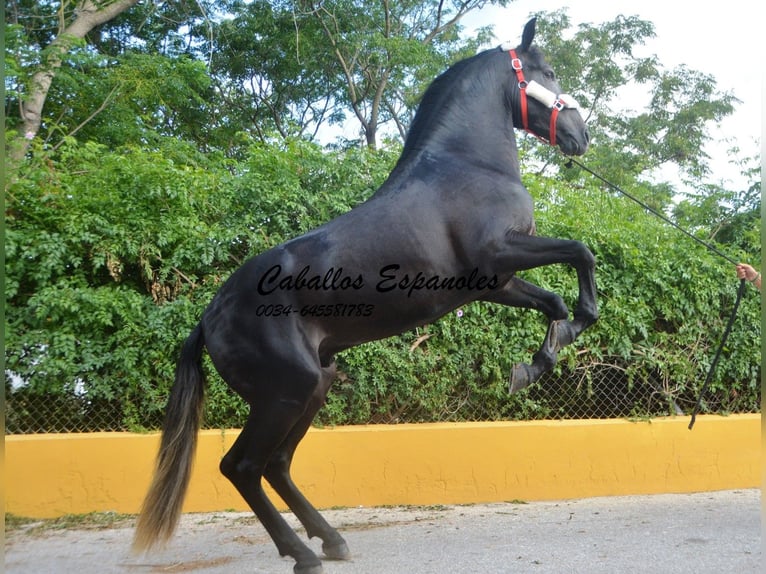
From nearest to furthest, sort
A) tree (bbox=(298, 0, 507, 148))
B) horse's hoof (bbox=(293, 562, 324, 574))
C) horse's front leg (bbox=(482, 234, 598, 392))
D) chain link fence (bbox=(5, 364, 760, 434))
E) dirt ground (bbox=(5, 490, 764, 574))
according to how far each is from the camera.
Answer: horse's front leg (bbox=(482, 234, 598, 392))
horse's hoof (bbox=(293, 562, 324, 574))
dirt ground (bbox=(5, 490, 764, 574))
chain link fence (bbox=(5, 364, 760, 434))
tree (bbox=(298, 0, 507, 148))

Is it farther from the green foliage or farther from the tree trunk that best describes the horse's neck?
the tree trunk

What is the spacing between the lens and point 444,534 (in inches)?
169

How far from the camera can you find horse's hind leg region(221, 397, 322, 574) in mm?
3096

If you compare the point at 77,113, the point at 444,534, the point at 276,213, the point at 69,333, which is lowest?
the point at 444,534

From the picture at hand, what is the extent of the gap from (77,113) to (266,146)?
681cm

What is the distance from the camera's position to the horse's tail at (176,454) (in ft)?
10.5

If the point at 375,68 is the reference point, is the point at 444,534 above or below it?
below

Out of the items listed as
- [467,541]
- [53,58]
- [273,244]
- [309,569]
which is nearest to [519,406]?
[467,541]

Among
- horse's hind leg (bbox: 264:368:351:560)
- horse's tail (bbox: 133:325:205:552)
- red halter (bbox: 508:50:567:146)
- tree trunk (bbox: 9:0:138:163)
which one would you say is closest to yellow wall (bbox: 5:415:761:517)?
horse's hind leg (bbox: 264:368:351:560)

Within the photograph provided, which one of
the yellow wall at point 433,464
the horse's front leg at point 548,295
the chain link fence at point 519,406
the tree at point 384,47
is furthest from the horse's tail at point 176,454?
the tree at point 384,47

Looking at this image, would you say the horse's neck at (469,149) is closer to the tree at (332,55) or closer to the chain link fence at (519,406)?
the chain link fence at (519,406)

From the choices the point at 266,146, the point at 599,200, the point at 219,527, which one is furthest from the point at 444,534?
the point at 599,200

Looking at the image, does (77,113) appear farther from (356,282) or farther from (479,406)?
(356,282)

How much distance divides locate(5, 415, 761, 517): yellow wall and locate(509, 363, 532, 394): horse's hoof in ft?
7.73
